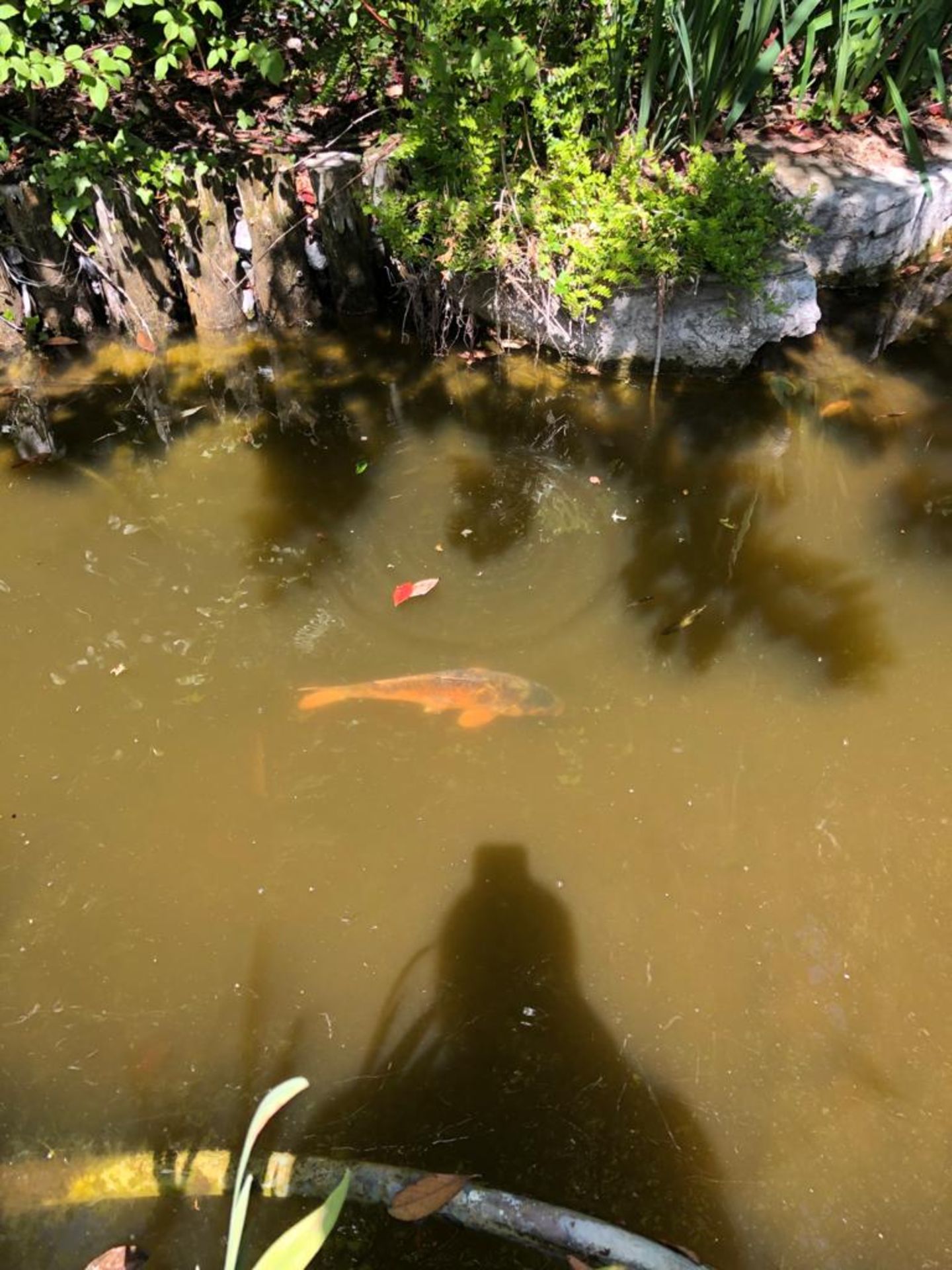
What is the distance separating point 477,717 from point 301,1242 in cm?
171

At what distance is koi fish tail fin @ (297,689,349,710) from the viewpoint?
9.18 ft

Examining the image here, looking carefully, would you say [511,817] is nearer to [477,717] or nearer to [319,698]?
[477,717]

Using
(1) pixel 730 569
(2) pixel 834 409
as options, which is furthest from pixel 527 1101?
(2) pixel 834 409

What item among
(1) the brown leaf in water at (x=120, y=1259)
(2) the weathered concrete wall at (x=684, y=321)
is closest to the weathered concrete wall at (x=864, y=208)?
(2) the weathered concrete wall at (x=684, y=321)

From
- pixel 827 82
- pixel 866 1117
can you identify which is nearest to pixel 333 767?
pixel 866 1117

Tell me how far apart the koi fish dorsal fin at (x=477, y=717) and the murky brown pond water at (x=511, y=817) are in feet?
0.11

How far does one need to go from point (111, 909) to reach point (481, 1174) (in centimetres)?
117

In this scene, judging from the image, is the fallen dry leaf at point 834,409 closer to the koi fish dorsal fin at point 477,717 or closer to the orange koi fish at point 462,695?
the orange koi fish at point 462,695

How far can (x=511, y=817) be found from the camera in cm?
253

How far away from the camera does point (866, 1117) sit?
198 centimetres

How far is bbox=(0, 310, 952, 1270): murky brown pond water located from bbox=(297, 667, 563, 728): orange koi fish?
0.05m

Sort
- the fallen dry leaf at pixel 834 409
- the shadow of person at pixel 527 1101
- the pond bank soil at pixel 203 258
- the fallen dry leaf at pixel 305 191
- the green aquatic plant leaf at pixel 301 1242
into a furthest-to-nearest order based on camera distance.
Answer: the fallen dry leaf at pixel 305 191, the pond bank soil at pixel 203 258, the fallen dry leaf at pixel 834 409, the shadow of person at pixel 527 1101, the green aquatic plant leaf at pixel 301 1242

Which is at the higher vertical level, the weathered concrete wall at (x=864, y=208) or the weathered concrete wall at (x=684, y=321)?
the weathered concrete wall at (x=864, y=208)

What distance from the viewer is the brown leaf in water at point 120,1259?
1.77 meters
